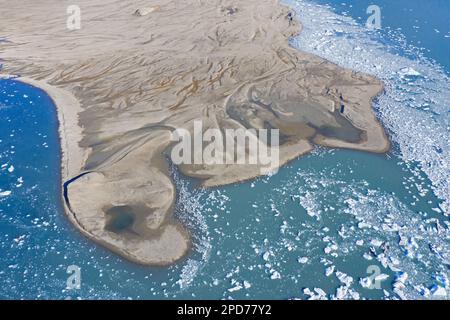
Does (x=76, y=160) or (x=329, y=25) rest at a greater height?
(x=329, y=25)

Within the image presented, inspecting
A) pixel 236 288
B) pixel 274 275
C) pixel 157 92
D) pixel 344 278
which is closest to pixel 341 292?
pixel 344 278

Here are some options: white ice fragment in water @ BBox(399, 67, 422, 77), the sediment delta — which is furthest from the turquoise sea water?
white ice fragment in water @ BBox(399, 67, 422, 77)

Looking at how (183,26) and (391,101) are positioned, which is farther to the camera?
(183,26)

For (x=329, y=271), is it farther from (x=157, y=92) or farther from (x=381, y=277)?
(x=157, y=92)

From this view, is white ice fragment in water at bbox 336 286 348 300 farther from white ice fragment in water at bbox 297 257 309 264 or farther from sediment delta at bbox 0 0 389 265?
sediment delta at bbox 0 0 389 265
